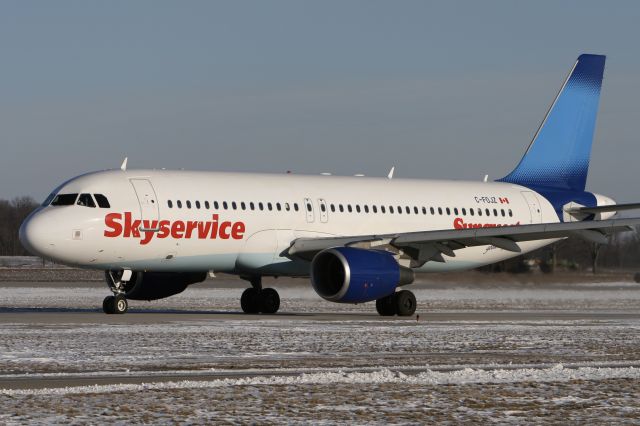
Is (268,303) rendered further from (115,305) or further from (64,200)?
(64,200)

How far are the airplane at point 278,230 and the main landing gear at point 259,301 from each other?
0.04 meters

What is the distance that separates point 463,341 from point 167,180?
12.0 meters

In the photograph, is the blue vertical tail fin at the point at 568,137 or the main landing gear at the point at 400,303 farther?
the blue vertical tail fin at the point at 568,137

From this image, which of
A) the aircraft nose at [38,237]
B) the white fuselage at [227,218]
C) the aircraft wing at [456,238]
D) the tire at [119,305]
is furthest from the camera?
the aircraft wing at [456,238]

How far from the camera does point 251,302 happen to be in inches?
1373

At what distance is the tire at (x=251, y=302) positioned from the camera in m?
34.8

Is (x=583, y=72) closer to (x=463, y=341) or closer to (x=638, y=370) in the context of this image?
(x=463, y=341)

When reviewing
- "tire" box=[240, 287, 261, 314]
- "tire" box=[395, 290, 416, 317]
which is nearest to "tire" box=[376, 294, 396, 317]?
"tire" box=[395, 290, 416, 317]

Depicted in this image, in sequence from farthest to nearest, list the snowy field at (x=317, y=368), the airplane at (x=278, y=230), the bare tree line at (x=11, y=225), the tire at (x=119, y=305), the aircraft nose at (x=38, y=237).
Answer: the bare tree line at (x=11, y=225), the tire at (x=119, y=305), the airplane at (x=278, y=230), the aircraft nose at (x=38, y=237), the snowy field at (x=317, y=368)

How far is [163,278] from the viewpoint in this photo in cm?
3428

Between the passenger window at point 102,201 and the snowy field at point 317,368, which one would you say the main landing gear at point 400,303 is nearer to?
the snowy field at point 317,368

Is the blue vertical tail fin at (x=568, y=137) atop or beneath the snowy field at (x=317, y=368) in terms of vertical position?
atop

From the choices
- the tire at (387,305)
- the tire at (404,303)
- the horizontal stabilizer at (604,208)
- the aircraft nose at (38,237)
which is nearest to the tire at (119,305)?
the aircraft nose at (38,237)

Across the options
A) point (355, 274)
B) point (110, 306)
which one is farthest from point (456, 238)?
point (110, 306)
